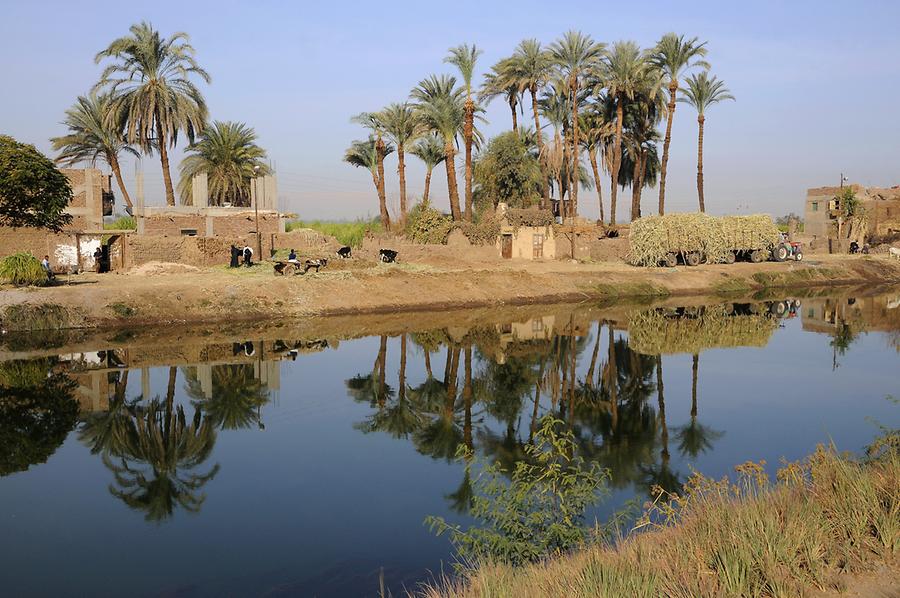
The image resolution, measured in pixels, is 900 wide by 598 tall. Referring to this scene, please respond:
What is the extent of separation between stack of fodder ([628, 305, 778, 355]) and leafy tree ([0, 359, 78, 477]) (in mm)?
16616

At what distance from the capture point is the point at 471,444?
1334 centimetres

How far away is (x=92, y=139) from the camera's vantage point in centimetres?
4831

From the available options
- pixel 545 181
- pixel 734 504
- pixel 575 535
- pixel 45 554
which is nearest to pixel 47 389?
pixel 45 554

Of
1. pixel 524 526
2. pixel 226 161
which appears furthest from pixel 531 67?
pixel 524 526

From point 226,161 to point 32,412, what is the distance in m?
41.3

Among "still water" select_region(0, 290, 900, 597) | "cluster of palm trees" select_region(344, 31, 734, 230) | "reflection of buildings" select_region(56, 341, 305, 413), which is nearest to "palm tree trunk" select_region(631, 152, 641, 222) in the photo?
"cluster of palm trees" select_region(344, 31, 734, 230)

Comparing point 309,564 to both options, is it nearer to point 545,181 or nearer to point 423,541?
point 423,541

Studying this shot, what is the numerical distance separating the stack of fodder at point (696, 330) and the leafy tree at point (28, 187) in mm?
23847

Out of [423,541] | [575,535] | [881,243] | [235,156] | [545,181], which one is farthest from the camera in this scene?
[881,243]

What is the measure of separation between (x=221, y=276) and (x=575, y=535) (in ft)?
89.7

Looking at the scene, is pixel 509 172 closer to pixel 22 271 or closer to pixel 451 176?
pixel 451 176

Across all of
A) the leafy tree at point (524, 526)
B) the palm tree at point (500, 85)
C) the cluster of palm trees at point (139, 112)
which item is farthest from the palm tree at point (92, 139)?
the leafy tree at point (524, 526)

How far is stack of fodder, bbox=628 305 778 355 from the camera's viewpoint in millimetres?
24641

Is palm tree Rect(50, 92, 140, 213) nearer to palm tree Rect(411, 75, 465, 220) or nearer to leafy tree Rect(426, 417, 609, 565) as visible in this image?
palm tree Rect(411, 75, 465, 220)
